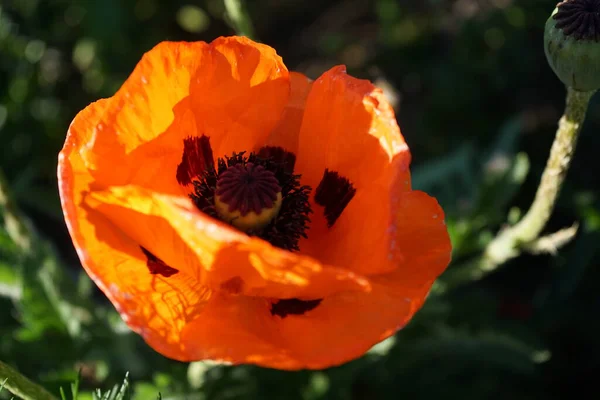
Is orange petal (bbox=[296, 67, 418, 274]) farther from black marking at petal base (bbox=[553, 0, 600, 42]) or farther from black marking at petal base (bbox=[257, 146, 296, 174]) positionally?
black marking at petal base (bbox=[553, 0, 600, 42])

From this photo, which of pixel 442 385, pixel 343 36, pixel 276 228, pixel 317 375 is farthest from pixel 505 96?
pixel 276 228

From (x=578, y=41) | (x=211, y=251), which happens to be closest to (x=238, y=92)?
(x=211, y=251)

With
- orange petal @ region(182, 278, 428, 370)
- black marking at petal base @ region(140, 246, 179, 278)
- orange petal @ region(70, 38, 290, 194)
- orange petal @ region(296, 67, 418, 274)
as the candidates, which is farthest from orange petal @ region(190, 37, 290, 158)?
orange petal @ region(182, 278, 428, 370)

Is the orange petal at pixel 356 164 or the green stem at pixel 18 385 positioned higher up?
the orange petal at pixel 356 164

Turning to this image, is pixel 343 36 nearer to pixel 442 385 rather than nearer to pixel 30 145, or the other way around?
pixel 30 145

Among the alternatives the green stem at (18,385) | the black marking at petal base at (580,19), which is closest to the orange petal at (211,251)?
the green stem at (18,385)

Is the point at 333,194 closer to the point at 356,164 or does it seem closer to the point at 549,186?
the point at 356,164

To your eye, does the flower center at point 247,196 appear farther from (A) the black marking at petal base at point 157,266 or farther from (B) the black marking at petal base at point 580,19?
(B) the black marking at petal base at point 580,19
